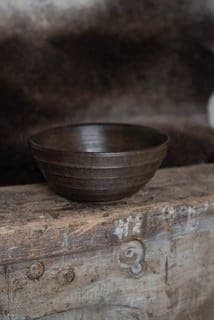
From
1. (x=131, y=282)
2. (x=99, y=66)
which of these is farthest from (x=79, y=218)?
(x=99, y=66)

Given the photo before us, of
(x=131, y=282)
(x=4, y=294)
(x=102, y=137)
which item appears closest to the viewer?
(x=4, y=294)

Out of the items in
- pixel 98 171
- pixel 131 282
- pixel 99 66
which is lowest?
pixel 131 282

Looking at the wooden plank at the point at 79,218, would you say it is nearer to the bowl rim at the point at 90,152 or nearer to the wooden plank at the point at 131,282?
the wooden plank at the point at 131,282

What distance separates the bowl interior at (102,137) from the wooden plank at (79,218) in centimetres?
14

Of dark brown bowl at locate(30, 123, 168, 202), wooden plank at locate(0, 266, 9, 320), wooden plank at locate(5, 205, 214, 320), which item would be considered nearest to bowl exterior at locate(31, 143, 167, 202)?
dark brown bowl at locate(30, 123, 168, 202)

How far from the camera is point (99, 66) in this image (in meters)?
1.50

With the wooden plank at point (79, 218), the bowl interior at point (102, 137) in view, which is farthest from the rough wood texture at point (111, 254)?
the bowl interior at point (102, 137)

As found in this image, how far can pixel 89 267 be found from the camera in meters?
1.21

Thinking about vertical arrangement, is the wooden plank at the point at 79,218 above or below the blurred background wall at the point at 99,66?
below

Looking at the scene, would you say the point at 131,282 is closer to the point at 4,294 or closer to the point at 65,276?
the point at 65,276

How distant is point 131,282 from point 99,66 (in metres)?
0.66

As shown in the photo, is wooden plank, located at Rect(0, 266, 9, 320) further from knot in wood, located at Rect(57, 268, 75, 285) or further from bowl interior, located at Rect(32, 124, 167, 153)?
bowl interior, located at Rect(32, 124, 167, 153)

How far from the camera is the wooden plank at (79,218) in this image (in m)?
1.13

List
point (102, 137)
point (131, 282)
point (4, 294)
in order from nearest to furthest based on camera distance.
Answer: point (4, 294) < point (131, 282) < point (102, 137)
